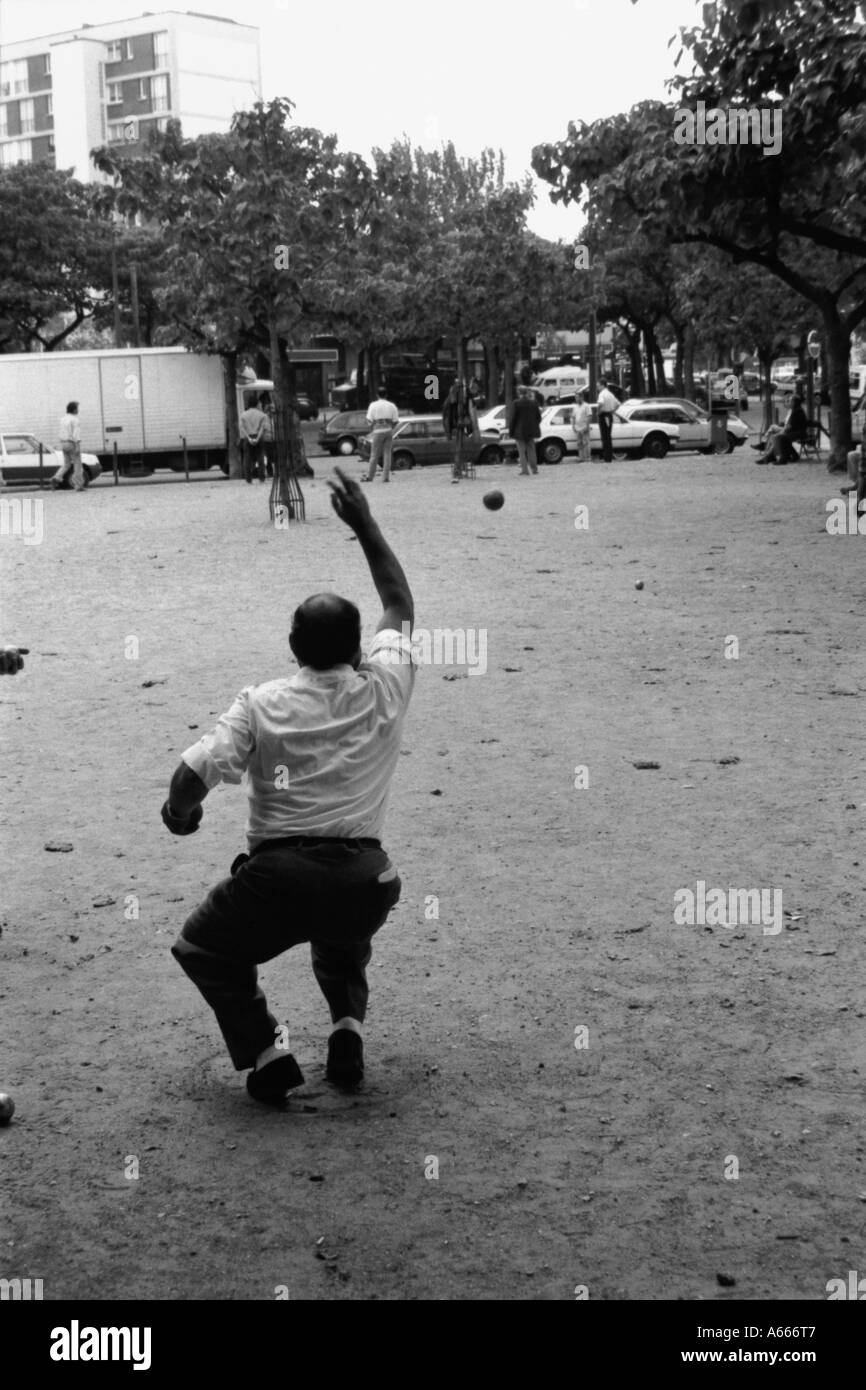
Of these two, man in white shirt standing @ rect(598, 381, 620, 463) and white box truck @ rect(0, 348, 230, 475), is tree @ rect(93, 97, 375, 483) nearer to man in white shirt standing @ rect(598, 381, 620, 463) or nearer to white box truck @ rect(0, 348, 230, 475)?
white box truck @ rect(0, 348, 230, 475)

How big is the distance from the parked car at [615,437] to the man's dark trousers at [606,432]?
1.09 meters

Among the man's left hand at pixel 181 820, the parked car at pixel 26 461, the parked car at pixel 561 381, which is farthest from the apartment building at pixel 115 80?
the man's left hand at pixel 181 820

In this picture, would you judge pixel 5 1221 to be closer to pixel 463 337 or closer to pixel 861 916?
pixel 861 916

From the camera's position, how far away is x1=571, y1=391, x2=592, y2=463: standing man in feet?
124

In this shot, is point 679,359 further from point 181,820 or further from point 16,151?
point 181,820

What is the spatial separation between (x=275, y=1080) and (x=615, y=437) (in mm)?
37342

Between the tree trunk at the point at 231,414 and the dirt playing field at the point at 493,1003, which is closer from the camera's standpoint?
the dirt playing field at the point at 493,1003

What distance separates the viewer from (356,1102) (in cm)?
445

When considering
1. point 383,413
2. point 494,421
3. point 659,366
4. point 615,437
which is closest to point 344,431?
point 494,421

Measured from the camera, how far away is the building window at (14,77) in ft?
350

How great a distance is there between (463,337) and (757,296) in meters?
12.9

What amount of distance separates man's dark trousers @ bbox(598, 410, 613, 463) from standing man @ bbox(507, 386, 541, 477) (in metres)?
5.21

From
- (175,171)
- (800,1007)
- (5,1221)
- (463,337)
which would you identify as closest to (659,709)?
(800,1007)

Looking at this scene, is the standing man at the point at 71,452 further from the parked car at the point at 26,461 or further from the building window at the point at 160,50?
the building window at the point at 160,50
